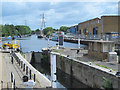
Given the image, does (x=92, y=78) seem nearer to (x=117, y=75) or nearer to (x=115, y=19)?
(x=117, y=75)

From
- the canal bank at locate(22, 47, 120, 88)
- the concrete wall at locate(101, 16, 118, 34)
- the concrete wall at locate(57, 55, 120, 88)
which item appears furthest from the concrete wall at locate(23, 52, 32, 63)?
the concrete wall at locate(101, 16, 118, 34)

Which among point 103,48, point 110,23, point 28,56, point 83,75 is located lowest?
point 83,75

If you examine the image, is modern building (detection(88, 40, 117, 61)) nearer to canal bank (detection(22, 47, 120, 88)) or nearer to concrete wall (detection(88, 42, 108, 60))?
concrete wall (detection(88, 42, 108, 60))

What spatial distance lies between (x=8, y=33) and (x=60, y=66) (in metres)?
121

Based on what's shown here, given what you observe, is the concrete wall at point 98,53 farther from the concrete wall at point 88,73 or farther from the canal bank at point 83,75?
the concrete wall at point 88,73

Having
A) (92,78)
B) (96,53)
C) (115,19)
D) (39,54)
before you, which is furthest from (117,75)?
(115,19)

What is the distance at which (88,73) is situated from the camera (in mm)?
15500

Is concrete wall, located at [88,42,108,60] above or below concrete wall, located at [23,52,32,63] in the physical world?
above

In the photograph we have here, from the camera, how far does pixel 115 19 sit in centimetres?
6581

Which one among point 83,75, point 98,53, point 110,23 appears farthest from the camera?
point 110,23

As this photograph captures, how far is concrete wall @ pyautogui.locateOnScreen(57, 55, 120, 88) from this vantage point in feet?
40.6

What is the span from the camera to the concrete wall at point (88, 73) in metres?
12.4

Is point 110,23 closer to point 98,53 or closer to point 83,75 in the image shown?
point 98,53

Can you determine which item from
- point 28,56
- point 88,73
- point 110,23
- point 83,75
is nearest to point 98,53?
point 83,75
